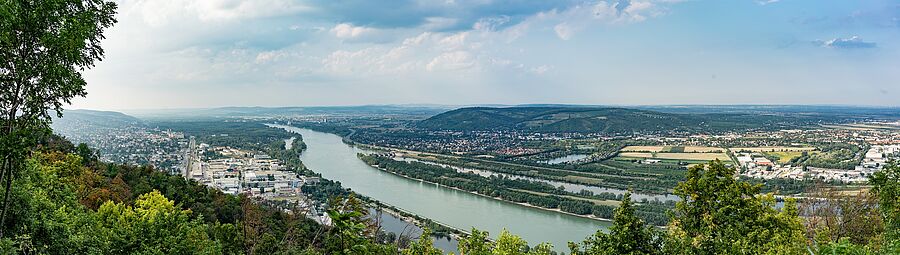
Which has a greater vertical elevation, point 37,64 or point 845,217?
point 37,64

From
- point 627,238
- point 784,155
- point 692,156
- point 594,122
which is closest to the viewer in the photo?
point 627,238

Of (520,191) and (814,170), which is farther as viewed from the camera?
(814,170)

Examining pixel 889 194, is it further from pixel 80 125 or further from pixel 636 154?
pixel 80 125

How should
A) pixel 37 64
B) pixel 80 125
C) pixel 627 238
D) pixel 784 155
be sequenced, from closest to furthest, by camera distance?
pixel 37 64
pixel 627 238
pixel 784 155
pixel 80 125

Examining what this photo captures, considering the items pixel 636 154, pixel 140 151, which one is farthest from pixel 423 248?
pixel 636 154

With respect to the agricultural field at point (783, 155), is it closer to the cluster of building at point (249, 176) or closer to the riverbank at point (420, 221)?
the riverbank at point (420, 221)
